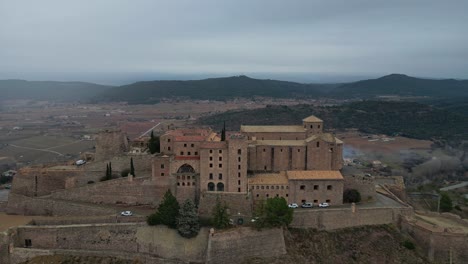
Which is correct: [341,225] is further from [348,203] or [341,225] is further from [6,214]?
[6,214]

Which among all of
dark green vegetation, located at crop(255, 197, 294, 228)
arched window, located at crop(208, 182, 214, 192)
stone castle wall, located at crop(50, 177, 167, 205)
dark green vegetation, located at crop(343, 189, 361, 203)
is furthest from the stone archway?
dark green vegetation, located at crop(343, 189, 361, 203)

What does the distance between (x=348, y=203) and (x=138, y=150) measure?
22.1 m

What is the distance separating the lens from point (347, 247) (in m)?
40.9

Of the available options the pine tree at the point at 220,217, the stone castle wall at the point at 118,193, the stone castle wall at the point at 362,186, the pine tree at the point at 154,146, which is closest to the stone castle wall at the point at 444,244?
the stone castle wall at the point at 362,186

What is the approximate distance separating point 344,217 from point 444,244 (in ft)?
29.0

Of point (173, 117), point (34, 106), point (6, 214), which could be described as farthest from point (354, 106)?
point (34, 106)

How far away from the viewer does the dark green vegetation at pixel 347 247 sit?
39.1 meters

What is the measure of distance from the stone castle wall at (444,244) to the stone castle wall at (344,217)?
289 cm

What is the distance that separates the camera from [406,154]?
92062 millimetres

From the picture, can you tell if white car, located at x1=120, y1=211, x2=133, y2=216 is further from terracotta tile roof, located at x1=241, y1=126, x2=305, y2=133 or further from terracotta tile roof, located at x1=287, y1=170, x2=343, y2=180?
terracotta tile roof, located at x1=241, y1=126, x2=305, y2=133

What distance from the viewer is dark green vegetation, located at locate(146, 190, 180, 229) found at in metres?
39.7

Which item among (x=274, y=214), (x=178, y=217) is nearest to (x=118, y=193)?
(x=178, y=217)

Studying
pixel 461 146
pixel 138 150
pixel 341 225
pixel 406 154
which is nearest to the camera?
pixel 341 225

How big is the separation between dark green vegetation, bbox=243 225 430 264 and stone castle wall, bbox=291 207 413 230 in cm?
55
